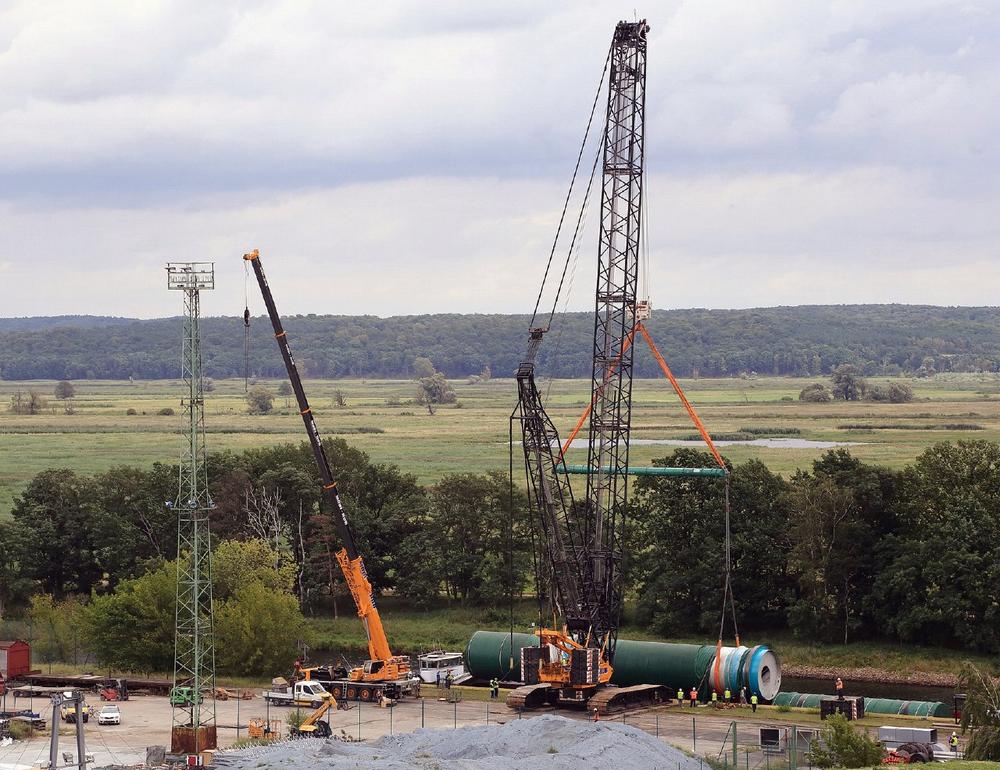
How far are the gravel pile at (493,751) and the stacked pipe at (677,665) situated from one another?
16.8 meters

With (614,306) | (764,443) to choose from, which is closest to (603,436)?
(614,306)

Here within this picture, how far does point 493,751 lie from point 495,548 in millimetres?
44184

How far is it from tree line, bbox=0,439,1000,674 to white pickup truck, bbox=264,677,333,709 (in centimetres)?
832

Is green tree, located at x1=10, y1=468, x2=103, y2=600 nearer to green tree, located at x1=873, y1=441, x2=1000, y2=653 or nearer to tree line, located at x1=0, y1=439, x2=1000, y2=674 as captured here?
tree line, located at x1=0, y1=439, x2=1000, y2=674

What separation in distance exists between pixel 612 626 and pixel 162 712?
60.9 feet

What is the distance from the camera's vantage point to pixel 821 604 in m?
81.2

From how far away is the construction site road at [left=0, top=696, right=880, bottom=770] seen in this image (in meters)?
55.1

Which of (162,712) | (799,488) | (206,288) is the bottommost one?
(162,712)

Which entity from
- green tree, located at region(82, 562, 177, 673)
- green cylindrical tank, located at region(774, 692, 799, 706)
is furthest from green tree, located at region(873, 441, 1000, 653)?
green tree, located at region(82, 562, 177, 673)

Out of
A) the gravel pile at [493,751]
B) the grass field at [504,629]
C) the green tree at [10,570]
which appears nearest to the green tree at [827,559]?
the grass field at [504,629]

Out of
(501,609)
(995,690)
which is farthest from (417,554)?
(995,690)

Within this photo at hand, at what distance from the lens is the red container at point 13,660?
237 ft

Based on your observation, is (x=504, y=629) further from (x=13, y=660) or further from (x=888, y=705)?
(x=888, y=705)

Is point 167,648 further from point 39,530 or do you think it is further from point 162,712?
point 39,530
